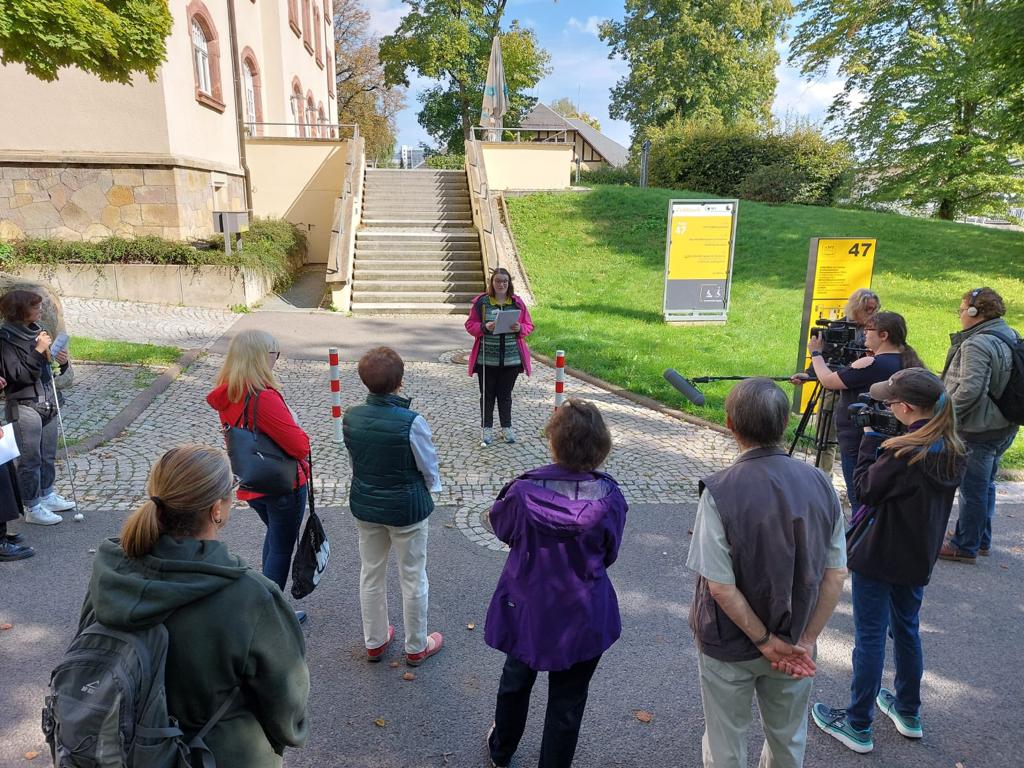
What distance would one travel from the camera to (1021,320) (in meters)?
13.6

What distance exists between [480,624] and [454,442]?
3.41m

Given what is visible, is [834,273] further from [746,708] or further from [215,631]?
[215,631]

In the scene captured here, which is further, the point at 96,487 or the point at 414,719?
the point at 96,487

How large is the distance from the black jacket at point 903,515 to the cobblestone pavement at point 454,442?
293 centimetres

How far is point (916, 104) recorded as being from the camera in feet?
88.6

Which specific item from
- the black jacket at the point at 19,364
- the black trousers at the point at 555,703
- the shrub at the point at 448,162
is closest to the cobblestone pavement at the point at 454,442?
the black jacket at the point at 19,364

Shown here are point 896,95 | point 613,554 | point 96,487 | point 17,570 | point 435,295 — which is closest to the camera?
point 613,554

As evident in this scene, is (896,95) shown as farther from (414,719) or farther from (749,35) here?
(414,719)

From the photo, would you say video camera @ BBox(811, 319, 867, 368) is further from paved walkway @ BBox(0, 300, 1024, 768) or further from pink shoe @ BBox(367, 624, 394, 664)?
pink shoe @ BBox(367, 624, 394, 664)

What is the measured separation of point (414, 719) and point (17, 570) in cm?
323

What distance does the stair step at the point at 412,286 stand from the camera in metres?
15.3

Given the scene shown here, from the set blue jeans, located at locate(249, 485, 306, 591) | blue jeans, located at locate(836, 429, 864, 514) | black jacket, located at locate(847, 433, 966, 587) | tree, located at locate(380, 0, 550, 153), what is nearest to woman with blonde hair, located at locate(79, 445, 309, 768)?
blue jeans, located at locate(249, 485, 306, 591)

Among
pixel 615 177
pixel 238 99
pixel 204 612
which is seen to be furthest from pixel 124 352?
pixel 615 177

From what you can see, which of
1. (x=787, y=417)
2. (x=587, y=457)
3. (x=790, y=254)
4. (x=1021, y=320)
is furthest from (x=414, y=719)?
(x=790, y=254)
